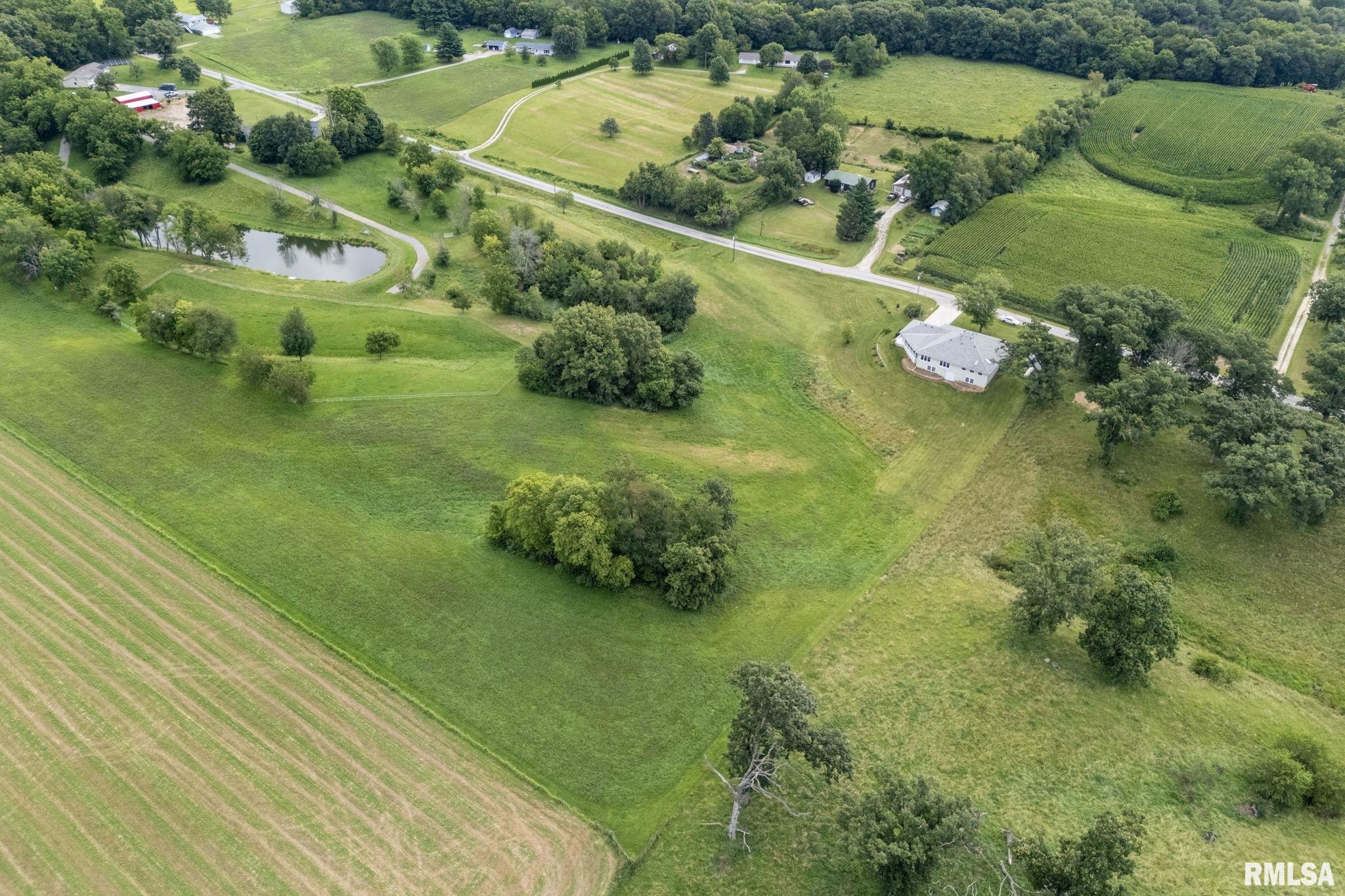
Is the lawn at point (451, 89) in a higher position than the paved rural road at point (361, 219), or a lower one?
higher

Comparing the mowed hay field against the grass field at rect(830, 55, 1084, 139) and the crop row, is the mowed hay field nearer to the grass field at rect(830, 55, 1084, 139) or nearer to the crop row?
the grass field at rect(830, 55, 1084, 139)

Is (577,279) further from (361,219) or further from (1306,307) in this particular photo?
(1306,307)

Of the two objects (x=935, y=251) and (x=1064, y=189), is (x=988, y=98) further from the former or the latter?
(x=935, y=251)

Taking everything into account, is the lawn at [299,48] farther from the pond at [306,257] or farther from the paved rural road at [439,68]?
the pond at [306,257]

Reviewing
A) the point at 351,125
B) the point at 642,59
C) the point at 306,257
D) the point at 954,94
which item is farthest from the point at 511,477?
the point at 954,94

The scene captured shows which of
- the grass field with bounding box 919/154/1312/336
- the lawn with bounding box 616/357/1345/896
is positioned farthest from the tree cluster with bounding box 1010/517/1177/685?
the grass field with bounding box 919/154/1312/336

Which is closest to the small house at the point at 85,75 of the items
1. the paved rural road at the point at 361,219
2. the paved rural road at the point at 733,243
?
the paved rural road at the point at 361,219

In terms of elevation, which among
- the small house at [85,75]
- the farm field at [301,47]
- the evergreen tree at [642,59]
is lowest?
the small house at [85,75]
